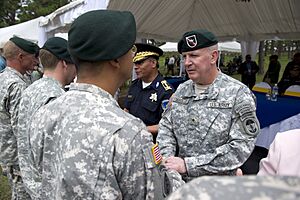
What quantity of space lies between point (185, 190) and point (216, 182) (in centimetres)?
6

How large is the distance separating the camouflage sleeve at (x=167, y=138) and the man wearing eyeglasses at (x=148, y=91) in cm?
84

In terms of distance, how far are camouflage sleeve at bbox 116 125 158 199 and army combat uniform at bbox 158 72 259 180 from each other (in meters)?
0.84

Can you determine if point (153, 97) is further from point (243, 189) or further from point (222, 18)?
point (222, 18)

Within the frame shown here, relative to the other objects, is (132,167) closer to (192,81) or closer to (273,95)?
(192,81)

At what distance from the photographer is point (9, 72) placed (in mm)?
3041

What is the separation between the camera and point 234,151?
1.99 m

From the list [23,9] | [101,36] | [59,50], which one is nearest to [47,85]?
[59,50]

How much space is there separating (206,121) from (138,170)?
1018 millimetres

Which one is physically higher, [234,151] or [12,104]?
[12,104]

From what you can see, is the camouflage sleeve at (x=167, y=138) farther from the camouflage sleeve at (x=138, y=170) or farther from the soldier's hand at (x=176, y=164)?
the camouflage sleeve at (x=138, y=170)

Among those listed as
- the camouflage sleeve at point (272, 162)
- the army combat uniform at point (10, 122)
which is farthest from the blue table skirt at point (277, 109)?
the camouflage sleeve at point (272, 162)

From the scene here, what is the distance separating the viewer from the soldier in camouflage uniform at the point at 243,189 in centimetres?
45

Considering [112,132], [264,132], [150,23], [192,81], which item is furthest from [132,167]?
[150,23]

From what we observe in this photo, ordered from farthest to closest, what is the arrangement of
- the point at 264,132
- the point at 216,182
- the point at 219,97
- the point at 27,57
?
the point at 264,132 < the point at 27,57 < the point at 219,97 < the point at 216,182
